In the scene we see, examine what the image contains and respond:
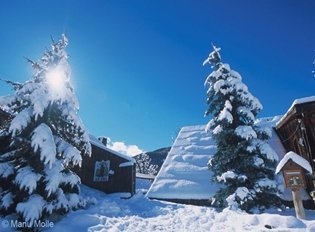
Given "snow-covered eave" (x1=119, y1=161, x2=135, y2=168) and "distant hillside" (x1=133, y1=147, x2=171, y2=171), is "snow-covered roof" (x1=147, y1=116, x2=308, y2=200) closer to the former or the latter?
"snow-covered eave" (x1=119, y1=161, x2=135, y2=168)

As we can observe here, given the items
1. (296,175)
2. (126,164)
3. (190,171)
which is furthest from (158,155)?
(296,175)

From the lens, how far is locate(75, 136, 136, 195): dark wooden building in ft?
67.8

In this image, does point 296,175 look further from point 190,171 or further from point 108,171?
point 108,171

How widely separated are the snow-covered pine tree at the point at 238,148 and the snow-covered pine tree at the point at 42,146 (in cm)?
701

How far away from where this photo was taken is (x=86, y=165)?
22.5 metres

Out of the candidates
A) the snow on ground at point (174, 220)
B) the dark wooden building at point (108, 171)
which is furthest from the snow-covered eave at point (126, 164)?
the snow on ground at point (174, 220)

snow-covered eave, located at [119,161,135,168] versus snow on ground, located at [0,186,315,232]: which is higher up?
snow-covered eave, located at [119,161,135,168]

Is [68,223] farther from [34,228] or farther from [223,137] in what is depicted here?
[223,137]

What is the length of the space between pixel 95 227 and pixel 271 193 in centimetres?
820

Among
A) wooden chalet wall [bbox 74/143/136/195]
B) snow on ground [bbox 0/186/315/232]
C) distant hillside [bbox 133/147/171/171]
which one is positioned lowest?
snow on ground [bbox 0/186/315/232]

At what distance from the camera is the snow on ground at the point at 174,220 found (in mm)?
9844

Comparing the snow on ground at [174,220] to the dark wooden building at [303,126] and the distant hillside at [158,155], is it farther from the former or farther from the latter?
the distant hillside at [158,155]

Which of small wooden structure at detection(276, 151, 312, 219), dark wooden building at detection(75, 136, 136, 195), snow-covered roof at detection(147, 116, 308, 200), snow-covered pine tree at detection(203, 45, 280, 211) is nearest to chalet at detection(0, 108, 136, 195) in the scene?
dark wooden building at detection(75, 136, 136, 195)

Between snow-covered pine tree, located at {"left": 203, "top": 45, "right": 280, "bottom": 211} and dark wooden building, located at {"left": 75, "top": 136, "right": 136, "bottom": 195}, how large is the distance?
783 centimetres
